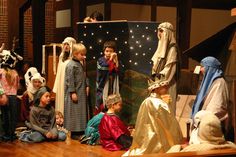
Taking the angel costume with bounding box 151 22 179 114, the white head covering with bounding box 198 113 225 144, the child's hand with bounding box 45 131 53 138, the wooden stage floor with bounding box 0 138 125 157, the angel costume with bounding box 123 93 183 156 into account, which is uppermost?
the angel costume with bounding box 151 22 179 114

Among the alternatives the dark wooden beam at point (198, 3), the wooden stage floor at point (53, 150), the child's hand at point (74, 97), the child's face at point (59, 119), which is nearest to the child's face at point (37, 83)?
the child's face at point (59, 119)

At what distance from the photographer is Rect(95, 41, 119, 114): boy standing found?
21.5 feet

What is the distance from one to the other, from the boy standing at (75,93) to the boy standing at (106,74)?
0.69 feet

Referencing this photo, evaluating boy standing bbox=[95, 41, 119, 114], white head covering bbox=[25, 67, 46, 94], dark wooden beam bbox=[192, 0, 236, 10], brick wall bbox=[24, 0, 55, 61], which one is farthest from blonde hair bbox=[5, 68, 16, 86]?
brick wall bbox=[24, 0, 55, 61]

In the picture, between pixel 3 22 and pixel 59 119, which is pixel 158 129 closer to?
pixel 59 119

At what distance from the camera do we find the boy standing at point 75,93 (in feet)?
21.5

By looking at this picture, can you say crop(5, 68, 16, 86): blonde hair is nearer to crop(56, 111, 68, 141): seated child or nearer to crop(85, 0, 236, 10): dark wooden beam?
crop(56, 111, 68, 141): seated child

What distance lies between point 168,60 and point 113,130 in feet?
3.55

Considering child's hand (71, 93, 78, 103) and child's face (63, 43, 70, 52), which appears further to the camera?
child's face (63, 43, 70, 52)

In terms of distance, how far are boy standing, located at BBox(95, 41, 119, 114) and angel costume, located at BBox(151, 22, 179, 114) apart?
66cm

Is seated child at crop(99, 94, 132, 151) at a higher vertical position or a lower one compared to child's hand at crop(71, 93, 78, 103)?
lower

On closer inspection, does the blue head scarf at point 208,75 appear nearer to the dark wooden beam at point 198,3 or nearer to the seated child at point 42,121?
the seated child at point 42,121

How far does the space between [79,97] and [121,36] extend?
103 cm

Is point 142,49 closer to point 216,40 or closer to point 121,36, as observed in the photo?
point 121,36
